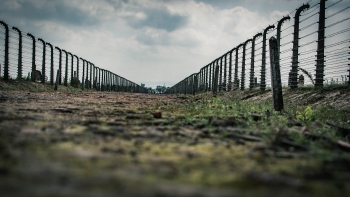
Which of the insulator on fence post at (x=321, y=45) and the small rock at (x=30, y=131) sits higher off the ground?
the insulator on fence post at (x=321, y=45)

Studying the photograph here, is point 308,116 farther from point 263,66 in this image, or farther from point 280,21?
point 263,66

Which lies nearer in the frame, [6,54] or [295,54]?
[295,54]

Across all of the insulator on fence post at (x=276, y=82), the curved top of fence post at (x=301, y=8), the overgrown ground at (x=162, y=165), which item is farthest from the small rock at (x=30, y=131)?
the curved top of fence post at (x=301, y=8)

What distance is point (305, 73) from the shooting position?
8742 mm

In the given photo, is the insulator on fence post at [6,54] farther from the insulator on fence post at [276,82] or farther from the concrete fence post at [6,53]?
the insulator on fence post at [276,82]

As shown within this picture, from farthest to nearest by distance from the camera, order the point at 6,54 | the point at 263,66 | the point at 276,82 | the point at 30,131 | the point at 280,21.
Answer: the point at 6,54 < the point at 263,66 < the point at 280,21 < the point at 276,82 < the point at 30,131

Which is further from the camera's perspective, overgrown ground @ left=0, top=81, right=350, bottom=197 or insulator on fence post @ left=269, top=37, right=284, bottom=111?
insulator on fence post @ left=269, top=37, right=284, bottom=111

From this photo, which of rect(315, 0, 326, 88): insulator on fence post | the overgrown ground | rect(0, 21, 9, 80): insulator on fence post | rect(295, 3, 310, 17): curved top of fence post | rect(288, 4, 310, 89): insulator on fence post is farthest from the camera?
rect(0, 21, 9, 80): insulator on fence post

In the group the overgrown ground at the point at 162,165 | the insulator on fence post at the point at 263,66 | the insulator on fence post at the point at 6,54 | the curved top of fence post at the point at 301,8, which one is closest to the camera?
the overgrown ground at the point at 162,165

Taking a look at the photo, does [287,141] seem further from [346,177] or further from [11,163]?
[11,163]

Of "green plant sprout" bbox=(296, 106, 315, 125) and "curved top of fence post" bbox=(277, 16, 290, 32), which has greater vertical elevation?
"curved top of fence post" bbox=(277, 16, 290, 32)

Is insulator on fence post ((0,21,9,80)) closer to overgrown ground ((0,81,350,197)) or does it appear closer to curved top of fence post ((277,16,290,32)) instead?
curved top of fence post ((277,16,290,32))

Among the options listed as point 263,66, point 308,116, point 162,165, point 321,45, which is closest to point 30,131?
point 162,165

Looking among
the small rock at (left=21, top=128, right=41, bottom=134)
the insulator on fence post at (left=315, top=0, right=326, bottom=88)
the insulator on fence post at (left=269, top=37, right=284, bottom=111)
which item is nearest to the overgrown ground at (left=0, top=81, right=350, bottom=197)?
the small rock at (left=21, top=128, right=41, bottom=134)
